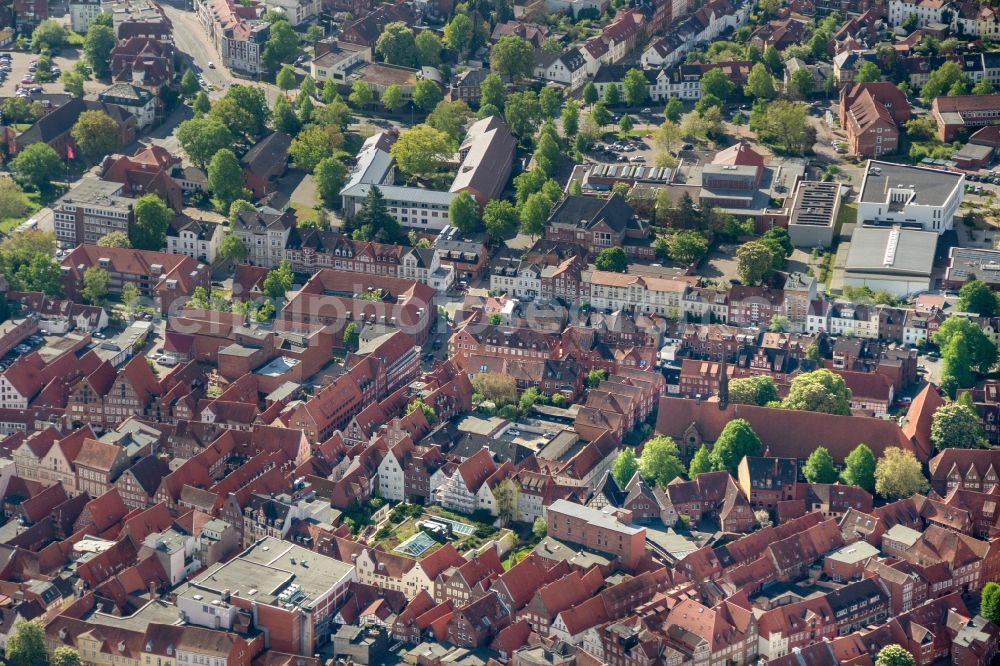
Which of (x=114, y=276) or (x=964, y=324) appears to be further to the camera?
(x=114, y=276)

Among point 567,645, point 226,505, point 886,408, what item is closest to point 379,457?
point 226,505

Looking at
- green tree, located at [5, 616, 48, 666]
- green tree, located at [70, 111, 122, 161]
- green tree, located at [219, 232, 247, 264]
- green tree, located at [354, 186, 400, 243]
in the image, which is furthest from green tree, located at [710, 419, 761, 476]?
green tree, located at [70, 111, 122, 161]

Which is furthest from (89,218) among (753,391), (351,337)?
(753,391)

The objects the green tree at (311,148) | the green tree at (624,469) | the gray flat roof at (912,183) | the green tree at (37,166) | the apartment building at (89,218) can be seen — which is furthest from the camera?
the green tree at (311,148)

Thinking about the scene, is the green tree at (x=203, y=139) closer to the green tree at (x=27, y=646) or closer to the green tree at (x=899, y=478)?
the green tree at (x=27, y=646)

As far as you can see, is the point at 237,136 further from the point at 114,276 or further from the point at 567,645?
the point at 567,645

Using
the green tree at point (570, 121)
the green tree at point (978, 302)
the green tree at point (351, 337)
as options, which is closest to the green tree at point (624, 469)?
the green tree at point (351, 337)

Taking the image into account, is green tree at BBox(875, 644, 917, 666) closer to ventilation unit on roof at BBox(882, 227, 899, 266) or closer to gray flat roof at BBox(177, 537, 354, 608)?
gray flat roof at BBox(177, 537, 354, 608)
